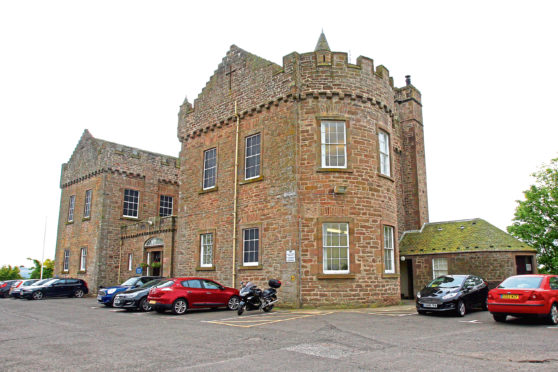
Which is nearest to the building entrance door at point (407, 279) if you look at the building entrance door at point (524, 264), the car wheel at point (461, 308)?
the building entrance door at point (524, 264)

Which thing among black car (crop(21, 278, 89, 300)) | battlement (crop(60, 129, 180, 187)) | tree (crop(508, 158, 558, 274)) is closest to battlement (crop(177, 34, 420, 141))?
battlement (crop(60, 129, 180, 187))

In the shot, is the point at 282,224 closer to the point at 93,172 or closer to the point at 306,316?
the point at 306,316

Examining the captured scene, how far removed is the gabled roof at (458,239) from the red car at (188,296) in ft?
37.5

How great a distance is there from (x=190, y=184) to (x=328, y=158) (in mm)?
8613

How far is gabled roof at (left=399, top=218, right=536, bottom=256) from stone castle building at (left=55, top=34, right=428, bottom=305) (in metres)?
4.86

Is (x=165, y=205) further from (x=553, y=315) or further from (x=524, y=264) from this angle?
(x=553, y=315)

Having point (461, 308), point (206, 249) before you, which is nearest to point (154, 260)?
point (206, 249)

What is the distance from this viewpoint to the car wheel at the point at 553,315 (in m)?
12.3

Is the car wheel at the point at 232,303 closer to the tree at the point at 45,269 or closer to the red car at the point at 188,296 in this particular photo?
the red car at the point at 188,296

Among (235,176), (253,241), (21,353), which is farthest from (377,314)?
(21,353)

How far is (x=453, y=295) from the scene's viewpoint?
1523cm

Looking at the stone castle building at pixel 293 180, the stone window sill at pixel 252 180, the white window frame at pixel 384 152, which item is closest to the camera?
the stone castle building at pixel 293 180

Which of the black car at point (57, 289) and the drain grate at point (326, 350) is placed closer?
the drain grate at point (326, 350)

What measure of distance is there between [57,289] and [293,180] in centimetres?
1903
